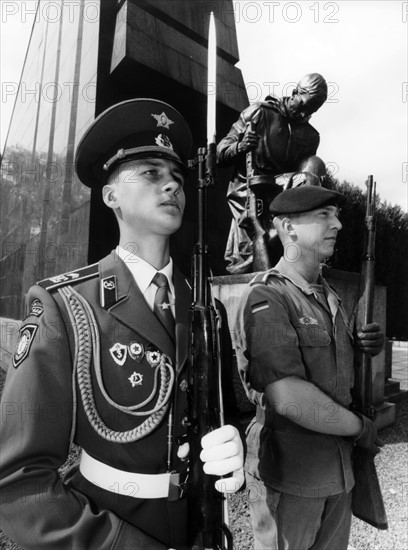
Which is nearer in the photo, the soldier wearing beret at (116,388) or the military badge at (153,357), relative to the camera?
the soldier wearing beret at (116,388)

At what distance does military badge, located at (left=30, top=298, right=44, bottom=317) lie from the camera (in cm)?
119

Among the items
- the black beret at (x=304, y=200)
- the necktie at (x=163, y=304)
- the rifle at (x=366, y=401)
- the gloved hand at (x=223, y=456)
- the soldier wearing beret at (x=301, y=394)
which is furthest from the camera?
the black beret at (x=304, y=200)

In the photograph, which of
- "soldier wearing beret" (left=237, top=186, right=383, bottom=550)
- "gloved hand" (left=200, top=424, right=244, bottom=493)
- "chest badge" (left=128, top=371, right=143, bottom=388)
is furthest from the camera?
"soldier wearing beret" (left=237, top=186, right=383, bottom=550)

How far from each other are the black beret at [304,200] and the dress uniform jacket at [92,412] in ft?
2.96

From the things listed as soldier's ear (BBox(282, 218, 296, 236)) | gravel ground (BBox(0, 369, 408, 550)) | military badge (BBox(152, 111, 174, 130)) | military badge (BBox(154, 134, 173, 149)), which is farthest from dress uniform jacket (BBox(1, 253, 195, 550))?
gravel ground (BBox(0, 369, 408, 550))

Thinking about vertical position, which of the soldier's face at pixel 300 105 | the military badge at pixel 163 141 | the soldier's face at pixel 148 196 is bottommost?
the soldier's face at pixel 148 196

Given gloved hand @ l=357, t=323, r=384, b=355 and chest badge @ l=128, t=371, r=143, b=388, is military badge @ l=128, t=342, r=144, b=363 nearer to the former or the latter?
chest badge @ l=128, t=371, r=143, b=388

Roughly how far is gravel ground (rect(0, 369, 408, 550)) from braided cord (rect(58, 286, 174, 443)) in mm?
2027

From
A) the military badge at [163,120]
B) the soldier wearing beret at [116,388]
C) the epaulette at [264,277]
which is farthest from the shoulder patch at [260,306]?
the military badge at [163,120]

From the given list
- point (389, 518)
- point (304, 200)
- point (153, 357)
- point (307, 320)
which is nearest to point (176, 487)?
point (153, 357)

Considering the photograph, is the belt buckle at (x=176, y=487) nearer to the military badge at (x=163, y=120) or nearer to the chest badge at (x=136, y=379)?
the chest badge at (x=136, y=379)

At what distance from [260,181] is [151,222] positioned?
3450 mm

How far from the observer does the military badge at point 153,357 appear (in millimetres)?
1248

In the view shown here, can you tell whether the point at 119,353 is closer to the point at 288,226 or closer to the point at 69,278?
the point at 69,278
